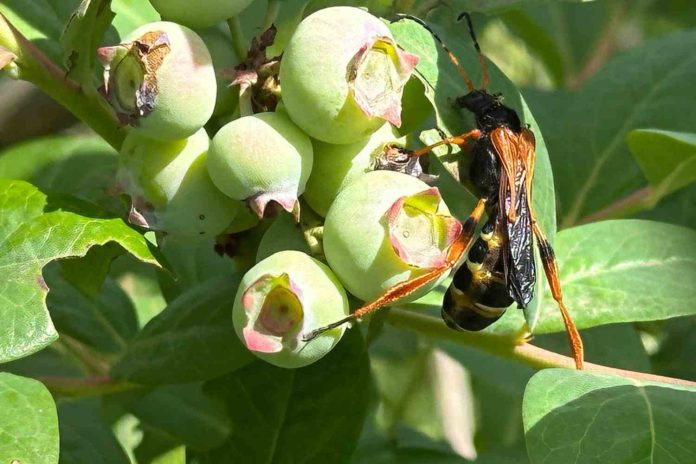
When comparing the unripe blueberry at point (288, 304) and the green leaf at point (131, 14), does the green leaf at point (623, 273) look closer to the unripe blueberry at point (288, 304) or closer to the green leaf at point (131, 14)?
the unripe blueberry at point (288, 304)

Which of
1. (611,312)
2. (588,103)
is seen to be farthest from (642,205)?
(611,312)

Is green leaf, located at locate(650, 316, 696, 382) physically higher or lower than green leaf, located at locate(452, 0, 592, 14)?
lower

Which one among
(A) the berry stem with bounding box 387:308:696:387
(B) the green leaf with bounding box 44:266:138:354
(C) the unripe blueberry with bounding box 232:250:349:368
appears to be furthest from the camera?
(B) the green leaf with bounding box 44:266:138:354

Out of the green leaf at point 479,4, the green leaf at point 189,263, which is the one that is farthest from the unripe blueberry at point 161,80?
the green leaf at point 189,263

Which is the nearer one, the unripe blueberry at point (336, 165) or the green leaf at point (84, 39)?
the unripe blueberry at point (336, 165)

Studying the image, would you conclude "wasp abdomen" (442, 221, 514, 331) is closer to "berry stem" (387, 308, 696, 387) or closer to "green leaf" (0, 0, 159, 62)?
"berry stem" (387, 308, 696, 387)

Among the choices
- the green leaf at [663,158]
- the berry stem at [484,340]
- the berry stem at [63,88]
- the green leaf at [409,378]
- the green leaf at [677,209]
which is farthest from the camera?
the green leaf at [409,378]

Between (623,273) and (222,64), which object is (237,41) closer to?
(222,64)

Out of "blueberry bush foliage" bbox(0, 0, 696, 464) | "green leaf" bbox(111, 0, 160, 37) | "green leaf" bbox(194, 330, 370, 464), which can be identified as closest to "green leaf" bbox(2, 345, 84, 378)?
"blueberry bush foliage" bbox(0, 0, 696, 464)
